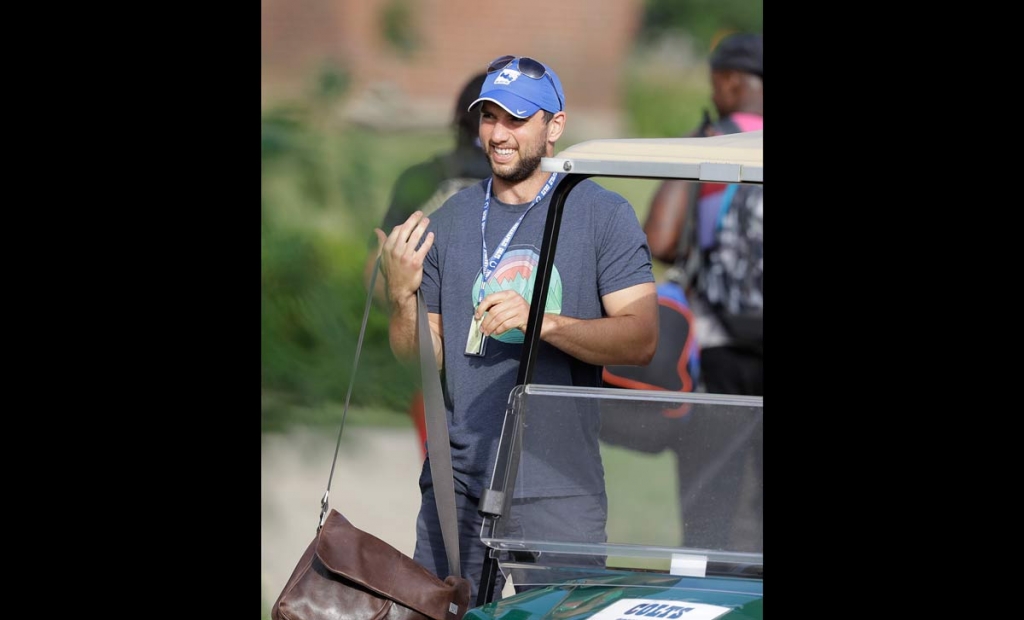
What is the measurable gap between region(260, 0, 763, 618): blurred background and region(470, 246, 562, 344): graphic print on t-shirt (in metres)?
2.14

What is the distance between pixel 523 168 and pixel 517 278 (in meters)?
0.30

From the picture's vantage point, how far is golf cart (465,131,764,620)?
2402mm

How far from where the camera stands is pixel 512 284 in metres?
3.18

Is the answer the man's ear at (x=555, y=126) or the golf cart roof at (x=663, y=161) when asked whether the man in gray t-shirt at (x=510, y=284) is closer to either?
the man's ear at (x=555, y=126)

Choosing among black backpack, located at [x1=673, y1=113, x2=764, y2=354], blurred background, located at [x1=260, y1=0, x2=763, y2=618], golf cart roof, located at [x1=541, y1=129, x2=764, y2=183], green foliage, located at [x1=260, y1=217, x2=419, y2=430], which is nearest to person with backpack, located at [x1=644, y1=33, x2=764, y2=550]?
black backpack, located at [x1=673, y1=113, x2=764, y2=354]

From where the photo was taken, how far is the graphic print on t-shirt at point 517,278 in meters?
3.15

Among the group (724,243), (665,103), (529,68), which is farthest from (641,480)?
(665,103)

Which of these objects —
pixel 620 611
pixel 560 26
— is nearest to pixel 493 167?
pixel 620 611

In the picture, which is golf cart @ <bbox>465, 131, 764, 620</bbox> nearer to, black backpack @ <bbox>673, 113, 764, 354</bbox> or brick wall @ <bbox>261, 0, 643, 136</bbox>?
black backpack @ <bbox>673, 113, 764, 354</bbox>

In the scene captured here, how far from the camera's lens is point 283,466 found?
5.59 meters

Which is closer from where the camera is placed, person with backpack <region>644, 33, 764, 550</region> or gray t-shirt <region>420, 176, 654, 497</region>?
gray t-shirt <region>420, 176, 654, 497</region>

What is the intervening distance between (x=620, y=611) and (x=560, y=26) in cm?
351

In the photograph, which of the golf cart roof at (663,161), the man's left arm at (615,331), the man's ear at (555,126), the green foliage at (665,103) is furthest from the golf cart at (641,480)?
the green foliage at (665,103)

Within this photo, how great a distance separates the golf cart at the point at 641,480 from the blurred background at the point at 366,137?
2.71m
